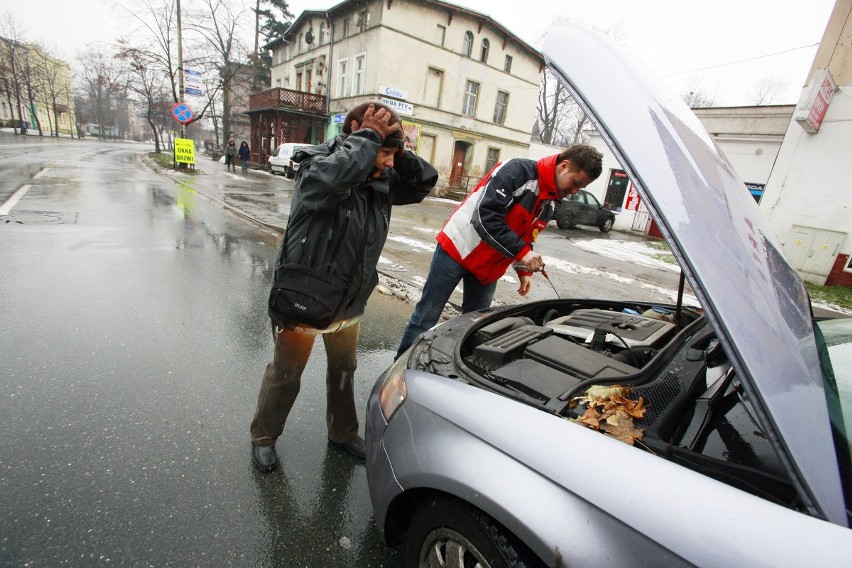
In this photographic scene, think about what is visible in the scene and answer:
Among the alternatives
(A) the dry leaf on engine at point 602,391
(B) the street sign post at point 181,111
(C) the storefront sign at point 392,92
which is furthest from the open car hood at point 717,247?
(C) the storefront sign at point 392,92

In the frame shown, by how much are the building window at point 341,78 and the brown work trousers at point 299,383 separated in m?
24.4

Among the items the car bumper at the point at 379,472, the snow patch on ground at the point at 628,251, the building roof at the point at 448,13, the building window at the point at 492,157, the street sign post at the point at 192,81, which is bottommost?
the snow patch on ground at the point at 628,251

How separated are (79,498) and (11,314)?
2.72 m

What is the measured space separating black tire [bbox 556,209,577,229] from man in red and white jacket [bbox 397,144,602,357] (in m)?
12.6

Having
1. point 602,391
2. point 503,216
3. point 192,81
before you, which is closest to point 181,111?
point 192,81

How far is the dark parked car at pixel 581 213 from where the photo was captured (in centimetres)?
1462

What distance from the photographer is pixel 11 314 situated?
352 cm

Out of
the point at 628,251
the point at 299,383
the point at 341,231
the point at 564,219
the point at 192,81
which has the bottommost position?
the point at 628,251

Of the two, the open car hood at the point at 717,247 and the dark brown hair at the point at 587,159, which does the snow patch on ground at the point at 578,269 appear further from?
the open car hood at the point at 717,247

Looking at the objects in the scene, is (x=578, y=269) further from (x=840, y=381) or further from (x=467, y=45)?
(x=467, y=45)

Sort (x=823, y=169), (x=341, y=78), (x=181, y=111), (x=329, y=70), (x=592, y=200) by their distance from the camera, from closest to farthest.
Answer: (x=823, y=169)
(x=181, y=111)
(x=592, y=200)
(x=341, y=78)
(x=329, y=70)

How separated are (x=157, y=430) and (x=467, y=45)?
25.5 meters

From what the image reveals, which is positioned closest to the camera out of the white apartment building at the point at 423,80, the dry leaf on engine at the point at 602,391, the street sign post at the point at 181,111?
the dry leaf on engine at the point at 602,391

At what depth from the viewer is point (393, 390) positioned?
1639 millimetres
